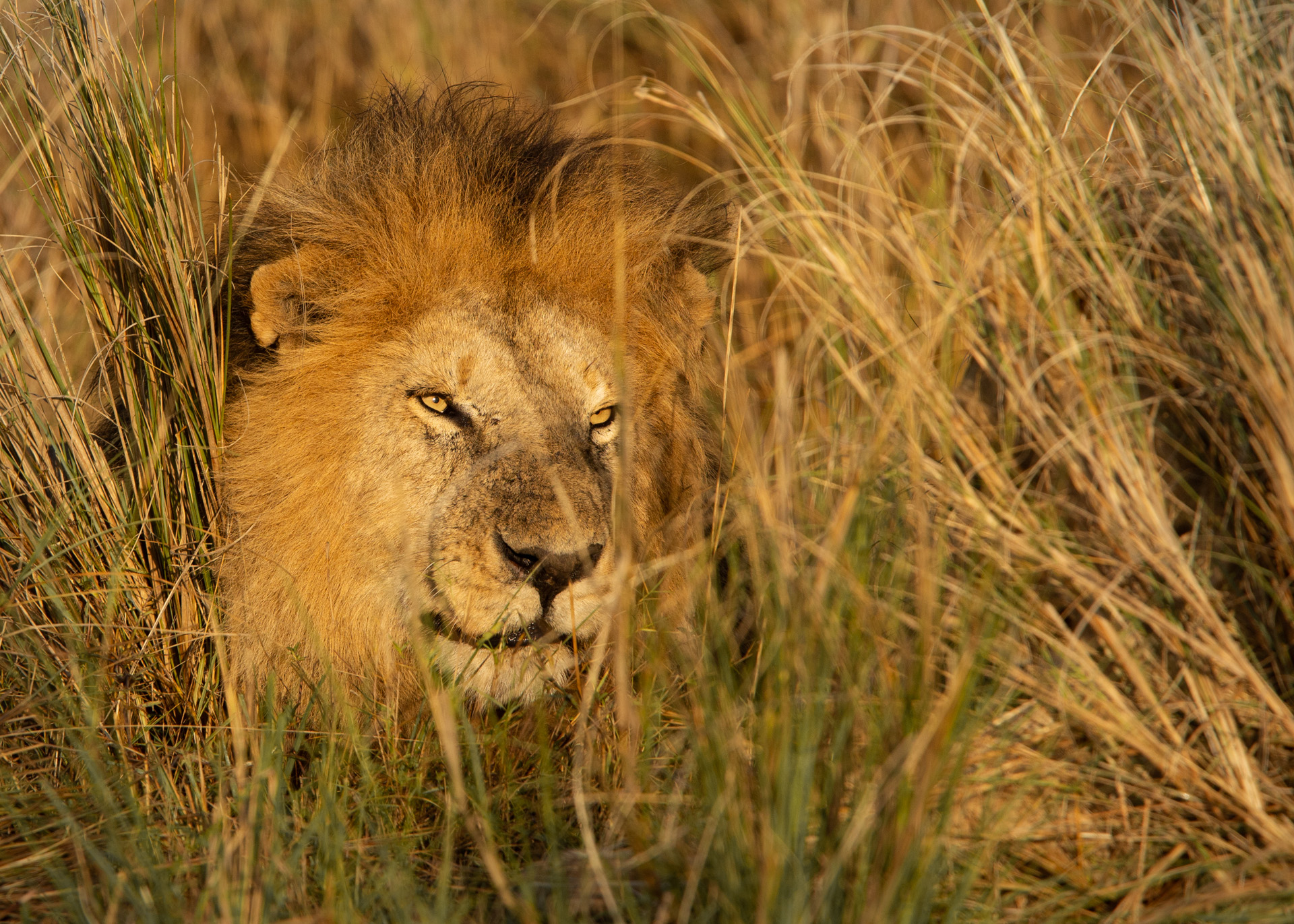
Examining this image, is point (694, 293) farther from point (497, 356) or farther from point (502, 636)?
point (502, 636)

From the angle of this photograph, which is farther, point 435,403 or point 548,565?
point 435,403

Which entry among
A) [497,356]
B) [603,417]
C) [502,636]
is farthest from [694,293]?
[502,636]

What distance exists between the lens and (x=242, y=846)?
207cm

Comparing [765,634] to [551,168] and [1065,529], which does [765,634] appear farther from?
[551,168]

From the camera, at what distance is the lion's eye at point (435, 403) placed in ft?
9.59

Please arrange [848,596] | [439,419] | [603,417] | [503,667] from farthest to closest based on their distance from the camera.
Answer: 1. [603,417]
2. [439,419]
3. [503,667]
4. [848,596]

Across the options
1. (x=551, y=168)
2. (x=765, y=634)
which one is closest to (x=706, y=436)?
(x=551, y=168)

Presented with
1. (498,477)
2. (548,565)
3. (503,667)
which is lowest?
(503,667)

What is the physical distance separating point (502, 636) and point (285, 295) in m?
0.99

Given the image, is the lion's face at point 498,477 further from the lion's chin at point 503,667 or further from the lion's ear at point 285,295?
the lion's ear at point 285,295

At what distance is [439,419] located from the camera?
9.56 ft

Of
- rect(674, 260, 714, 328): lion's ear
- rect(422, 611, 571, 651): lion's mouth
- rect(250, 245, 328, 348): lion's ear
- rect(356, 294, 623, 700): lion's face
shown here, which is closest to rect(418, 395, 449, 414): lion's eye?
rect(356, 294, 623, 700): lion's face

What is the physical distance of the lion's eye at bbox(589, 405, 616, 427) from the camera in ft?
9.98

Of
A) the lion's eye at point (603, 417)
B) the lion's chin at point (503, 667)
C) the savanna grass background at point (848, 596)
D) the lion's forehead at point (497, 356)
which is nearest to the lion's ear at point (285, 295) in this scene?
the savanna grass background at point (848, 596)
